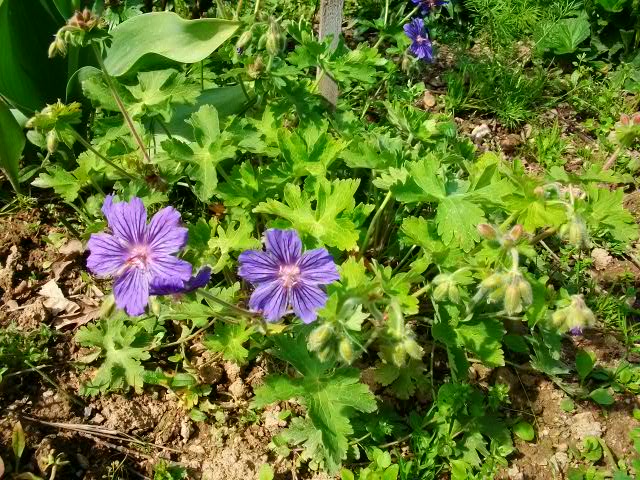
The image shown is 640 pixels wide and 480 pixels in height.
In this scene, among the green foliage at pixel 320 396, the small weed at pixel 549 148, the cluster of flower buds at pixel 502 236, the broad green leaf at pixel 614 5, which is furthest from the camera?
the broad green leaf at pixel 614 5

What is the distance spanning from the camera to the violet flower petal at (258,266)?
1760 mm

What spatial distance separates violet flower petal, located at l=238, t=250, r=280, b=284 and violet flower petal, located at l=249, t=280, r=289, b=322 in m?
0.02

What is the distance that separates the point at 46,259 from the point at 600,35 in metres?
3.13

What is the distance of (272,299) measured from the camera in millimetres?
1823

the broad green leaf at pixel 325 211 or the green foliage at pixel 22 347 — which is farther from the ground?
the broad green leaf at pixel 325 211

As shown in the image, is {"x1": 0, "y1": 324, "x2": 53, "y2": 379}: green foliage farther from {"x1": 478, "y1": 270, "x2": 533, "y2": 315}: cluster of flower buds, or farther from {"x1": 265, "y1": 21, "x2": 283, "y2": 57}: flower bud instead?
{"x1": 478, "y1": 270, "x2": 533, "y2": 315}: cluster of flower buds

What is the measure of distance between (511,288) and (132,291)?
937 mm

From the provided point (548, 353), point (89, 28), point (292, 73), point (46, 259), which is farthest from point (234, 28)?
point (548, 353)

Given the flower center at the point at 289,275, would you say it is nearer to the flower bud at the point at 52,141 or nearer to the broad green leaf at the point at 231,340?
the broad green leaf at the point at 231,340

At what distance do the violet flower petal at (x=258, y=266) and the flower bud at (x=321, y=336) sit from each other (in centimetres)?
25

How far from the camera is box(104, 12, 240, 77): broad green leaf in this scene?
94.8 inches

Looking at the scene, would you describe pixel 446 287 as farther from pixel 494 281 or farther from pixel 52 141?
pixel 52 141

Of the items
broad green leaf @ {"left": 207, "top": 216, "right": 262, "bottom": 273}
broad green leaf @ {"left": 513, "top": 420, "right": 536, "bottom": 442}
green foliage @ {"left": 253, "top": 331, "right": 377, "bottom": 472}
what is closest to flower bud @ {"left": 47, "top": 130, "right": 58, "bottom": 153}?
broad green leaf @ {"left": 207, "top": 216, "right": 262, "bottom": 273}

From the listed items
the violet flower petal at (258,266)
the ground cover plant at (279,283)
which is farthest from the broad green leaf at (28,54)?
the violet flower petal at (258,266)
